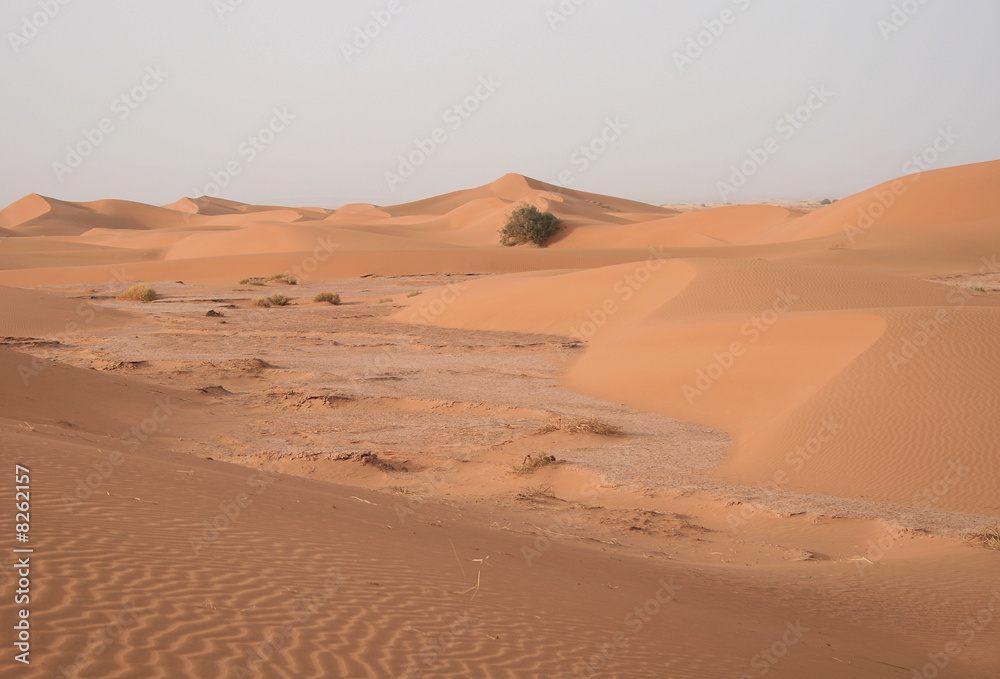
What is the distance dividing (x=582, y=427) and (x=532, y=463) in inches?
81.2

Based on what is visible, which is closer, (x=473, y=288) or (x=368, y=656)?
(x=368, y=656)

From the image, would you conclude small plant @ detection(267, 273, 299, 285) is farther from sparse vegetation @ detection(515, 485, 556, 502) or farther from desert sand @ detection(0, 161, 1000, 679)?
sparse vegetation @ detection(515, 485, 556, 502)

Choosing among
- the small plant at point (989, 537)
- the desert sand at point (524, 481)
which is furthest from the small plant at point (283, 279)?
the small plant at point (989, 537)

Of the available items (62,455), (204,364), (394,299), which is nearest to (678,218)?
(394,299)

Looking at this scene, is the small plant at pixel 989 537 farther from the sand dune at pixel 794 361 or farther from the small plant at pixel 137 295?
the small plant at pixel 137 295

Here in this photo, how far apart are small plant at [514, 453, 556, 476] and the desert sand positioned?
0.21 m

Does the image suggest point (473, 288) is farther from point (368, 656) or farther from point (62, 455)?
point (368, 656)

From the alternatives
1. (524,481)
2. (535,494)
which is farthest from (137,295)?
(535,494)

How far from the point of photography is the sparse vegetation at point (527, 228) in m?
60.3

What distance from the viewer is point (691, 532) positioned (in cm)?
859

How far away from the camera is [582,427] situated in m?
12.4

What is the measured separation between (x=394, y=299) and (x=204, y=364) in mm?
14385

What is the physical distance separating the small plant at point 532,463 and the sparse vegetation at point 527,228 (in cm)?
5069

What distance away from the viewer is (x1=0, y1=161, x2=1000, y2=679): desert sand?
160 inches
